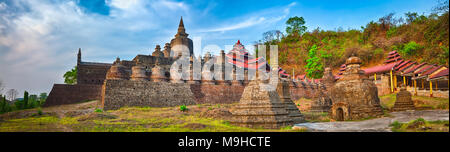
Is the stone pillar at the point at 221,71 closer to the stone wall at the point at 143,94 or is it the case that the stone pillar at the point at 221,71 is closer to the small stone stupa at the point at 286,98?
the stone wall at the point at 143,94

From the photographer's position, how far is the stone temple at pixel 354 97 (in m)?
12.9

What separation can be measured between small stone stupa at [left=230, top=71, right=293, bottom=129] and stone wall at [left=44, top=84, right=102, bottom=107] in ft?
52.6

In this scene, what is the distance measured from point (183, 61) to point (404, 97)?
20.4 m

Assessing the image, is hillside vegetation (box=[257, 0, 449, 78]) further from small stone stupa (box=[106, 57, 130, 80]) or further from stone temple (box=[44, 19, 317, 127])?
small stone stupa (box=[106, 57, 130, 80])

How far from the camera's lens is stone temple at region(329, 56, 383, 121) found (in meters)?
12.9

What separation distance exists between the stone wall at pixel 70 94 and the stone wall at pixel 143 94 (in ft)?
10.6

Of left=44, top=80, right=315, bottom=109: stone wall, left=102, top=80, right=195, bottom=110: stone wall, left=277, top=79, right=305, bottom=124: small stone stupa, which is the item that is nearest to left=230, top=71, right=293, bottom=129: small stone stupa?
left=277, top=79, right=305, bottom=124: small stone stupa

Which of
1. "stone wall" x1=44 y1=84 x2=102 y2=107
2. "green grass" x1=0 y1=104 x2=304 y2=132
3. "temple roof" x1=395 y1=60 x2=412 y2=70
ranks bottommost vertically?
"green grass" x1=0 y1=104 x2=304 y2=132

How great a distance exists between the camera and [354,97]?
1335 centimetres

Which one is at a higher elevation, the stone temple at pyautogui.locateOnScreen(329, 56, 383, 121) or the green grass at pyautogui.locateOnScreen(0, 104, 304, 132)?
the stone temple at pyautogui.locateOnScreen(329, 56, 383, 121)
